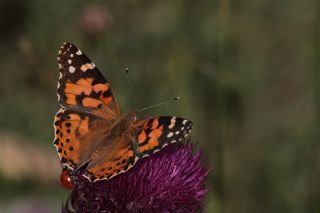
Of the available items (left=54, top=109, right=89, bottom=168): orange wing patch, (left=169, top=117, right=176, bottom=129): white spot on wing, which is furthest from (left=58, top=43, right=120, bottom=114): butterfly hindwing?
(left=169, top=117, right=176, bottom=129): white spot on wing

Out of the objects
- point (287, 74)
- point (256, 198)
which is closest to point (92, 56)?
point (256, 198)

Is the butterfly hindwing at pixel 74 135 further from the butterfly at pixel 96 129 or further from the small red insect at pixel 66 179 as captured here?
the small red insect at pixel 66 179

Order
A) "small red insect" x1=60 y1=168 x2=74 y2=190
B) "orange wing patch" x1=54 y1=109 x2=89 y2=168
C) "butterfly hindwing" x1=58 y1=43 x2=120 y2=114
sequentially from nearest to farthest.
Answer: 1. "orange wing patch" x1=54 y1=109 x2=89 y2=168
2. "small red insect" x1=60 y1=168 x2=74 y2=190
3. "butterfly hindwing" x1=58 y1=43 x2=120 y2=114

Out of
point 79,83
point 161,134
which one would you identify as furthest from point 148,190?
point 79,83

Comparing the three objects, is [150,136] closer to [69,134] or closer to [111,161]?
[111,161]

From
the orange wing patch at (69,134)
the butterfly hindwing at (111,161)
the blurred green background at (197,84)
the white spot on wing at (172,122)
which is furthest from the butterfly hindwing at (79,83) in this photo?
the blurred green background at (197,84)

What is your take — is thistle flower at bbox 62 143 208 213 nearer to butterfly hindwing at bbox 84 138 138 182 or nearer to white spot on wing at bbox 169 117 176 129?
butterfly hindwing at bbox 84 138 138 182

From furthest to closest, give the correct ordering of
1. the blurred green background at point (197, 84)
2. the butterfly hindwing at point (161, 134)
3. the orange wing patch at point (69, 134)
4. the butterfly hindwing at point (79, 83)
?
the blurred green background at point (197, 84) → the butterfly hindwing at point (79, 83) → the orange wing patch at point (69, 134) → the butterfly hindwing at point (161, 134)

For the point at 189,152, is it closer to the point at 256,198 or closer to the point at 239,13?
the point at 256,198
